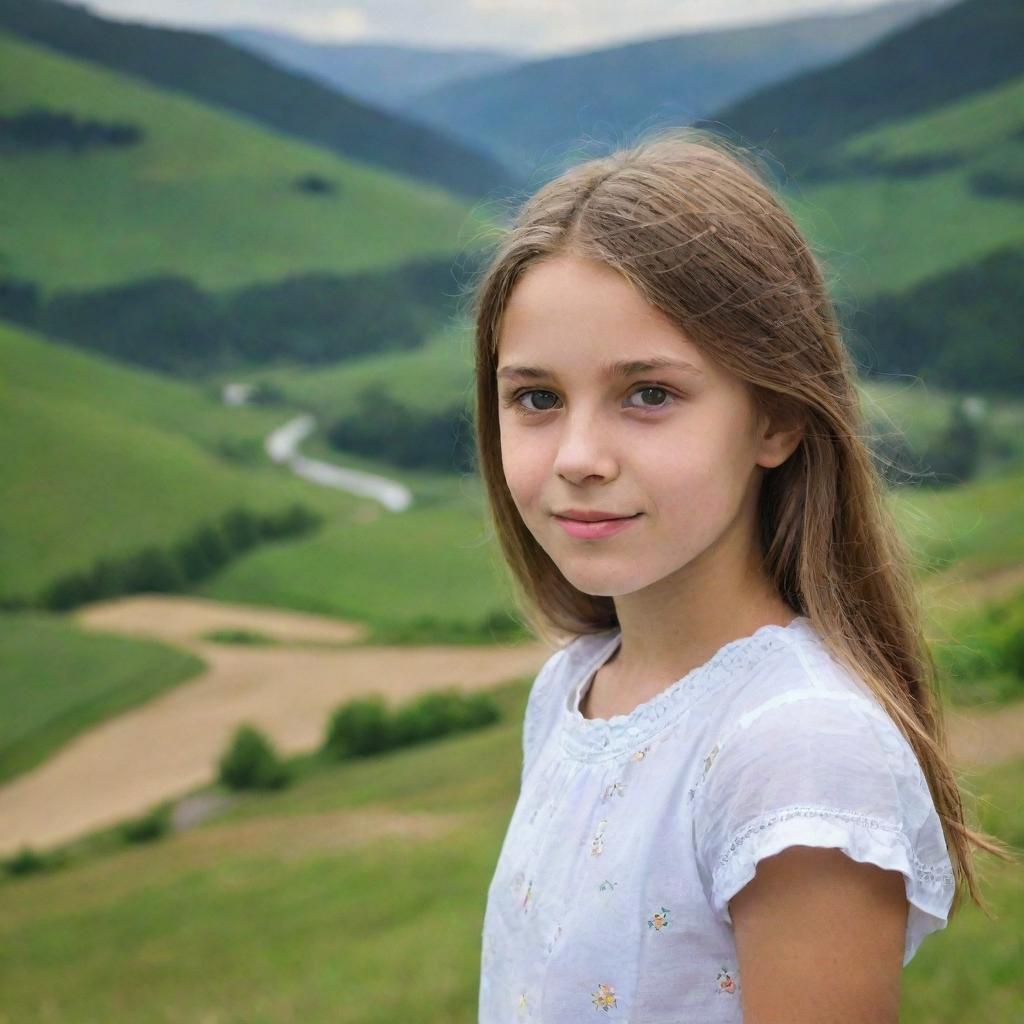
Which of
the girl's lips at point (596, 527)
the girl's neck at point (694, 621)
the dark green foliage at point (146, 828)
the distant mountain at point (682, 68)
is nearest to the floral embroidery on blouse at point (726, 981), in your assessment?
the girl's neck at point (694, 621)

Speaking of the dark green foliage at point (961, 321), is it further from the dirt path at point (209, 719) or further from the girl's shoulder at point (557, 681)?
the girl's shoulder at point (557, 681)

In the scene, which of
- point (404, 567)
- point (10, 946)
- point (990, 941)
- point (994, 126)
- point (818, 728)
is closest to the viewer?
point (818, 728)

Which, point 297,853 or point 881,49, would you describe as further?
point 881,49

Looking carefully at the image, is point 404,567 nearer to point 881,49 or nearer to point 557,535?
point 557,535

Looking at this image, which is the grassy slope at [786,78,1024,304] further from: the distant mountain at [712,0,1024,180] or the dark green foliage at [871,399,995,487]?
the dark green foliage at [871,399,995,487]

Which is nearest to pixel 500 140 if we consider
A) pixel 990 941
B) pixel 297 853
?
pixel 297 853

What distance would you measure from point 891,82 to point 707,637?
102 meters

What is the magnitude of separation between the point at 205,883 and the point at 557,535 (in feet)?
47.6

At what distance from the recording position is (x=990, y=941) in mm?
5234

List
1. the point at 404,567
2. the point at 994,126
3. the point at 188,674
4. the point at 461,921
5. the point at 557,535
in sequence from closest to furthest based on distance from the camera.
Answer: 1. the point at 557,535
2. the point at 461,921
3. the point at 188,674
4. the point at 404,567
5. the point at 994,126

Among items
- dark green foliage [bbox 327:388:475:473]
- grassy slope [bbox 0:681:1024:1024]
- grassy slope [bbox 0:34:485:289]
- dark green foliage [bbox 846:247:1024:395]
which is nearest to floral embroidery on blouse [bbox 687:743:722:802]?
grassy slope [bbox 0:681:1024:1024]

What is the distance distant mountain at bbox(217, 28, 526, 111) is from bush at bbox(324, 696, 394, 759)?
467 feet

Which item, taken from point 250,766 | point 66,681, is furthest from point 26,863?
point 66,681

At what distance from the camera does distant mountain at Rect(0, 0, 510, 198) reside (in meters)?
123
